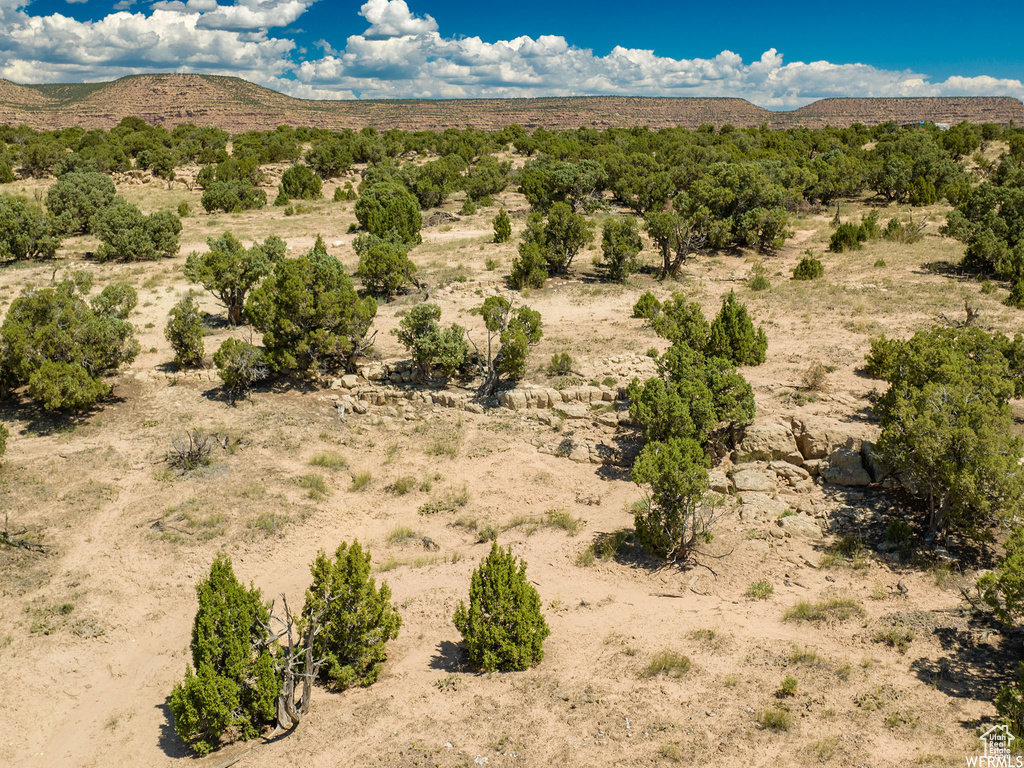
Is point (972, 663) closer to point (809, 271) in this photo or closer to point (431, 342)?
point (431, 342)

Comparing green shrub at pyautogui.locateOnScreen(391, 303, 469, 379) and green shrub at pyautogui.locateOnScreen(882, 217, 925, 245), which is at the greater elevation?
green shrub at pyautogui.locateOnScreen(882, 217, 925, 245)

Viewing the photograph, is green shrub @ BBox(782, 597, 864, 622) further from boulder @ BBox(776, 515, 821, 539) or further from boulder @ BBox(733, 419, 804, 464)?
boulder @ BBox(733, 419, 804, 464)

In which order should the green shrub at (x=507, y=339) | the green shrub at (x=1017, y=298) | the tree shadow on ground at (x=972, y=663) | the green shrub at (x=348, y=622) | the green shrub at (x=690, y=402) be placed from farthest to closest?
1. the green shrub at (x=1017, y=298)
2. the green shrub at (x=507, y=339)
3. the green shrub at (x=690, y=402)
4. the green shrub at (x=348, y=622)
5. the tree shadow on ground at (x=972, y=663)

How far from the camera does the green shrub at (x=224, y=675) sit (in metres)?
8.16

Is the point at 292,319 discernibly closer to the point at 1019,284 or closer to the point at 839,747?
the point at 839,747

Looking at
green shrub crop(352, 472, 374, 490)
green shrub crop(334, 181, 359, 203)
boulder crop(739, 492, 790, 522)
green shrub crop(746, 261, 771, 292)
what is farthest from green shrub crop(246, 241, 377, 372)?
green shrub crop(334, 181, 359, 203)

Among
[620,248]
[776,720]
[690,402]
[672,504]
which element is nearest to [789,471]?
[690,402]

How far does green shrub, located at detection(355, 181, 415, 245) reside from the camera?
34.9 meters

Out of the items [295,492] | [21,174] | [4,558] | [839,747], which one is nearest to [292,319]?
[295,492]

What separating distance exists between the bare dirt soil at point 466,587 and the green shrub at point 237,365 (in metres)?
0.74

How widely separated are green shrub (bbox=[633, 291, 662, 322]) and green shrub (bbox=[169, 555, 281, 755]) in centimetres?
1931

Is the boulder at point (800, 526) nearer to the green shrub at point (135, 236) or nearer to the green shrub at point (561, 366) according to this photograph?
the green shrub at point (561, 366)

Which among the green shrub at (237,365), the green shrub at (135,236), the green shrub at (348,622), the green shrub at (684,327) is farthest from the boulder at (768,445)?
the green shrub at (135,236)

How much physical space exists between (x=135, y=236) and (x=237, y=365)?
1825cm
